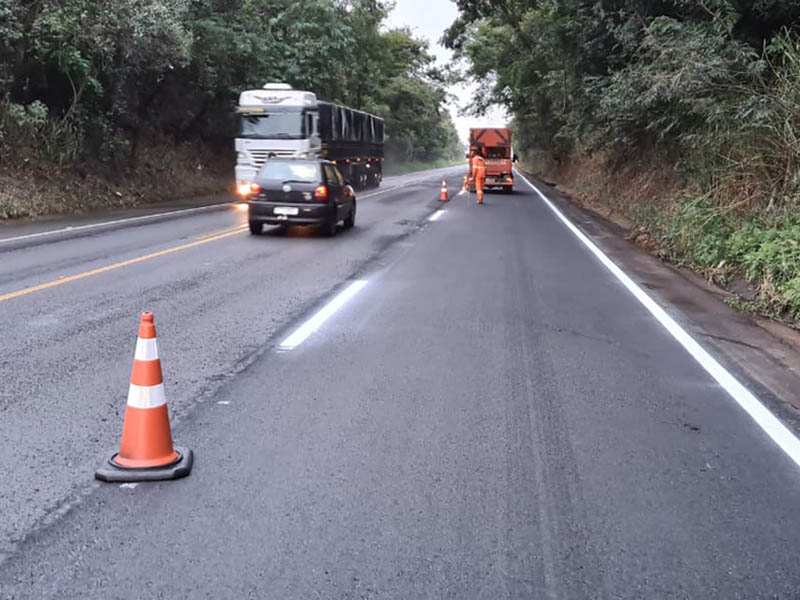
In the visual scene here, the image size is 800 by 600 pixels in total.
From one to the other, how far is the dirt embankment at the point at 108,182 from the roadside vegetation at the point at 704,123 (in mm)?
13863

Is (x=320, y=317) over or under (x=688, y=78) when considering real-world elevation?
under

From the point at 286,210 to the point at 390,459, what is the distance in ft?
38.2

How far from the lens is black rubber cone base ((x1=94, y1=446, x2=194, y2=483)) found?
167 inches

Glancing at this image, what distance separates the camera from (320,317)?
847 centimetres

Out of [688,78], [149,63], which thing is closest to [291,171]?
[688,78]

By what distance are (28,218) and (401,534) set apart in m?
18.7

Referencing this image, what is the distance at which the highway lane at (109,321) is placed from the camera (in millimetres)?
4555

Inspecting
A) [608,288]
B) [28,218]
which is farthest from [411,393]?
[28,218]

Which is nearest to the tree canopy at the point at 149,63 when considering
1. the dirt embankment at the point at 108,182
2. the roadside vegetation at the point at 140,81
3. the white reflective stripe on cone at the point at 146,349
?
the roadside vegetation at the point at 140,81

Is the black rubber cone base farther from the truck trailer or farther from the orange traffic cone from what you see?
the truck trailer

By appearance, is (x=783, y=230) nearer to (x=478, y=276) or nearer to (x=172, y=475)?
(x=478, y=276)

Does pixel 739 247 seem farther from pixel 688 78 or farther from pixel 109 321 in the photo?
pixel 109 321

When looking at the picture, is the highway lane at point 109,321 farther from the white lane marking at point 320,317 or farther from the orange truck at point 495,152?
the orange truck at point 495,152

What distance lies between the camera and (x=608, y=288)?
34.8ft
